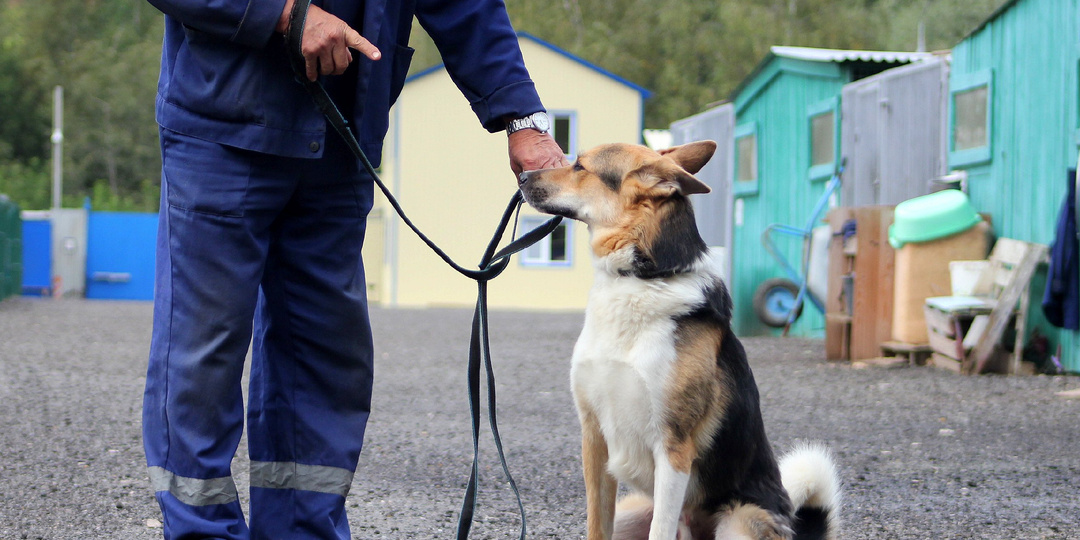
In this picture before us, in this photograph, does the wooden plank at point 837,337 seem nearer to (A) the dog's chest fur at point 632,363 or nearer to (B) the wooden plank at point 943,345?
(B) the wooden plank at point 943,345

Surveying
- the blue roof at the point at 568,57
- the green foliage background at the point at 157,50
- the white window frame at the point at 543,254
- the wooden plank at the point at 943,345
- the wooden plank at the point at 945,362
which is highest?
the green foliage background at the point at 157,50

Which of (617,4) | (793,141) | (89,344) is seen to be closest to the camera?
(89,344)

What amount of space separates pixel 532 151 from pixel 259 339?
3.04 feet

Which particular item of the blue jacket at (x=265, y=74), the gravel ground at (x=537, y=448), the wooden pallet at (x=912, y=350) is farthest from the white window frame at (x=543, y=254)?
the blue jacket at (x=265, y=74)

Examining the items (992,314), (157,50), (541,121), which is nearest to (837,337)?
(992,314)

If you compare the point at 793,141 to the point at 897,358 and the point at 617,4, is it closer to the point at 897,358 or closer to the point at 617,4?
the point at 897,358

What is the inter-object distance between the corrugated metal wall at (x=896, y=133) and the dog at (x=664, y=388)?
907cm

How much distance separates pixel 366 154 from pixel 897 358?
8.30 meters

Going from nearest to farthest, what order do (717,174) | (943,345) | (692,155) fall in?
(692,155) < (943,345) < (717,174)

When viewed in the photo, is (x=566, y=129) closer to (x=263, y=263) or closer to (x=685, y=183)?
(x=685, y=183)

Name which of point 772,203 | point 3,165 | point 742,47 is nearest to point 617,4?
point 742,47

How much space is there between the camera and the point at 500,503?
14.3 ft

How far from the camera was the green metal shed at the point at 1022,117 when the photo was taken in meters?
9.28

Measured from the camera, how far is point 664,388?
10.1ft
